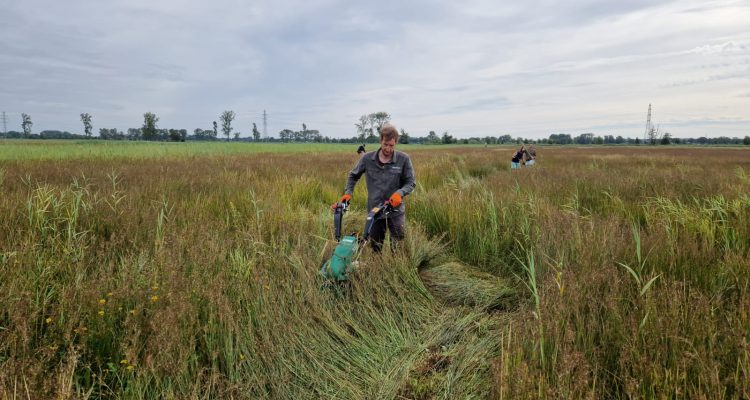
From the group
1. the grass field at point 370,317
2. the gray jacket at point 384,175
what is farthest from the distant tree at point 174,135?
the grass field at point 370,317

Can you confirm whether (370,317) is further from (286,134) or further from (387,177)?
(286,134)

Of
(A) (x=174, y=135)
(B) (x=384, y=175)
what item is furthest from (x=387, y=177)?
(A) (x=174, y=135)

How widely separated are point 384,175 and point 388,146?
13.6 inches

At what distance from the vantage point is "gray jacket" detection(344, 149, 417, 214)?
12.8ft

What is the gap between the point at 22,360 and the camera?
1708mm

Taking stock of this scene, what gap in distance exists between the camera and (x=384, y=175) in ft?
12.8

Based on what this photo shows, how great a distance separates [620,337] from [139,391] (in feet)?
7.92

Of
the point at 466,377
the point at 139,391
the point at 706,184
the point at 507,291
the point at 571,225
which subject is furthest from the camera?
the point at 706,184

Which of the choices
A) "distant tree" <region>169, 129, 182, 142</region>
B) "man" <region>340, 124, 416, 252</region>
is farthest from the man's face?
"distant tree" <region>169, 129, 182, 142</region>

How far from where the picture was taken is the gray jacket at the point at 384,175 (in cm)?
389

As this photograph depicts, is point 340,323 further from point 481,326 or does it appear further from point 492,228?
point 492,228

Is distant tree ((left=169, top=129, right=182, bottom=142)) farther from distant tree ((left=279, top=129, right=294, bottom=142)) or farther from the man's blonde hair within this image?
the man's blonde hair

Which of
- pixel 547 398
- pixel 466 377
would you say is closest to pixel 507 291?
pixel 466 377

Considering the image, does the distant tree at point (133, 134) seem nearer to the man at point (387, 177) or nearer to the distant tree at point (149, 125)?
the distant tree at point (149, 125)
